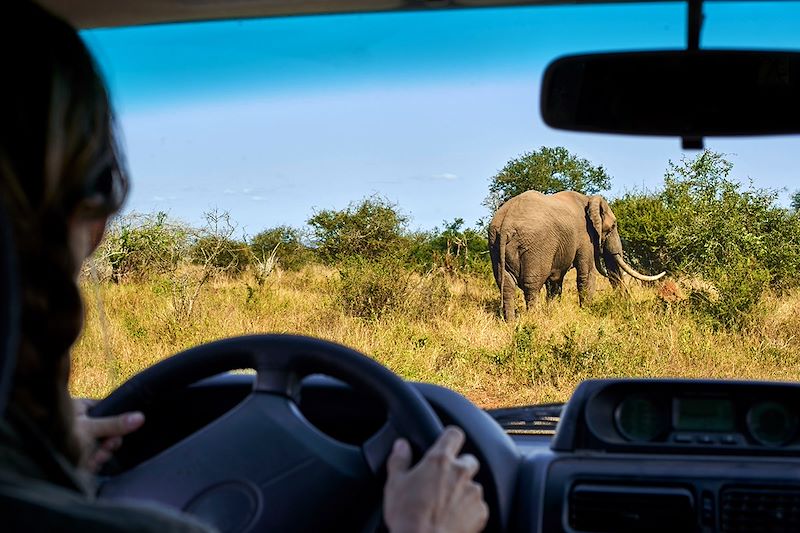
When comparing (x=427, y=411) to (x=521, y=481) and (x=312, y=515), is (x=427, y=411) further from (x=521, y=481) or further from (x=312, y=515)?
(x=521, y=481)

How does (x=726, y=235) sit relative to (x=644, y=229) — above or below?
above

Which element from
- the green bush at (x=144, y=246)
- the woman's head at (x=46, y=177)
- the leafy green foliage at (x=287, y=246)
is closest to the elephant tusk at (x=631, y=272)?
the leafy green foliage at (x=287, y=246)

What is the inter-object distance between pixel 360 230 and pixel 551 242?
4265 millimetres

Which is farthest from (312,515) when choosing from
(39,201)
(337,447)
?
(39,201)

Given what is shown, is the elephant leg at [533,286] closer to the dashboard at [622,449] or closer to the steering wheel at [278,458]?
the dashboard at [622,449]

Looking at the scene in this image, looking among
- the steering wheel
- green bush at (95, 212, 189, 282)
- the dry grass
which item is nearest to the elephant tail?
the dry grass

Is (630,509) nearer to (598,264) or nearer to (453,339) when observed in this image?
(453,339)

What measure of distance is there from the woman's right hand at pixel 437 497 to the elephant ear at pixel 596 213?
1239 cm

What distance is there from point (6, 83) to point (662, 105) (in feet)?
4.26

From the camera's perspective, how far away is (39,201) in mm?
885

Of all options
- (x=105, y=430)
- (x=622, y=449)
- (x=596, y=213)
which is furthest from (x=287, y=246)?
(x=105, y=430)

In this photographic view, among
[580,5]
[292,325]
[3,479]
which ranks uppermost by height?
[580,5]

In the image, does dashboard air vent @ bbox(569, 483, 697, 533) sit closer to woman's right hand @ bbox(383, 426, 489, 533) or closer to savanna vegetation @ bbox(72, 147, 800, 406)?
woman's right hand @ bbox(383, 426, 489, 533)

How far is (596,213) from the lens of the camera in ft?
44.7
